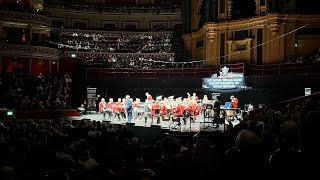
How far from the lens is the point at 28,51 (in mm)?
35656

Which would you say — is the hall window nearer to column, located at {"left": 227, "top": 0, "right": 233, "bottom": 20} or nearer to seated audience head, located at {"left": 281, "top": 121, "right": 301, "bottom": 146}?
column, located at {"left": 227, "top": 0, "right": 233, "bottom": 20}

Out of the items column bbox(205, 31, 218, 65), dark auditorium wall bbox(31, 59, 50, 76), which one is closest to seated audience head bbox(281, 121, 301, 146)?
column bbox(205, 31, 218, 65)

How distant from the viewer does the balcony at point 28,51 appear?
3444 cm

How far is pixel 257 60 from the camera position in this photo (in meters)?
32.0

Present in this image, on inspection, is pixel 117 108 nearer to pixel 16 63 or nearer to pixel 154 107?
pixel 154 107

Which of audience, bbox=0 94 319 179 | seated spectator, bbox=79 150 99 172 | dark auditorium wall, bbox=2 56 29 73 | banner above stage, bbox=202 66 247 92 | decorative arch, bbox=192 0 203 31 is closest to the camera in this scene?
audience, bbox=0 94 319 179

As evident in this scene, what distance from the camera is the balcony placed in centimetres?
3444

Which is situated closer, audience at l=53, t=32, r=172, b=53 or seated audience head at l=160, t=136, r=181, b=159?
seated audience head at l=160, t=136, r=181, b=159

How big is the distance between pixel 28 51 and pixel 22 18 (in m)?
3.76

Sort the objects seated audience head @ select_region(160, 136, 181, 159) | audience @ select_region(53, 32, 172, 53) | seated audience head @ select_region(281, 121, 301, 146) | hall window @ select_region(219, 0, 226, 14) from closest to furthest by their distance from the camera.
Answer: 1. seated audience head @ select_region(160, 136, 181, 159)
2. seated audience head @ select_region(281, 121, 301, 146)
3. hall window @ select_region(219, 0, 226, 14)
4. audience @ select_region(53, 32, 172, 53)

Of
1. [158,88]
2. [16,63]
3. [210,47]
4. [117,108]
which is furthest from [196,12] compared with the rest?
[117,108]

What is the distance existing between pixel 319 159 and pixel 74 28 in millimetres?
43189

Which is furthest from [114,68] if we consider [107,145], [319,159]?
[319,159]

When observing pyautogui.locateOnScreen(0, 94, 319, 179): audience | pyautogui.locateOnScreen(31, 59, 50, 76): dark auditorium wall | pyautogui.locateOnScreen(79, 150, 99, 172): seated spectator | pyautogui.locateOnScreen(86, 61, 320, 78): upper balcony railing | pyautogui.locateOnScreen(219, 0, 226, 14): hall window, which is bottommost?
pyautogui.locateOnScreen(79, 150, 99, 172): seated spectator
